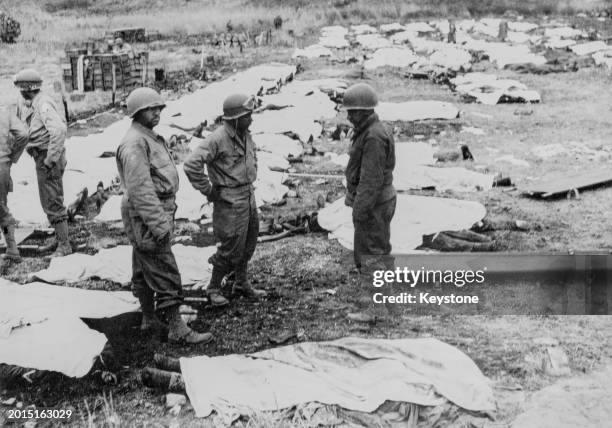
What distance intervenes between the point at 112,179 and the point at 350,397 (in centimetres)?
504

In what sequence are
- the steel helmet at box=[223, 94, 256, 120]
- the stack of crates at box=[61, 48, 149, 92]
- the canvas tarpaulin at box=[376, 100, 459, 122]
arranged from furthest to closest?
the stack of crates at box=[61, 48, 149, 92] < the canvas tarpaulin at box=[376, 100, 459, 122] < the steel helmet at box=[223, 94, 256, 120]

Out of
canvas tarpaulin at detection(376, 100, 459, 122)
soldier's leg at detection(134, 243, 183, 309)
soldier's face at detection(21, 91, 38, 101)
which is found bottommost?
canvas tarpaulin at detection(376, 100, 459, 122)

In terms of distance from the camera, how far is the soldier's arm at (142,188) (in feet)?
13.3

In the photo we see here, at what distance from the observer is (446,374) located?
12.5 feet

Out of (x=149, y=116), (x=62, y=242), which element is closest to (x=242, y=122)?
(x=149, y=116)

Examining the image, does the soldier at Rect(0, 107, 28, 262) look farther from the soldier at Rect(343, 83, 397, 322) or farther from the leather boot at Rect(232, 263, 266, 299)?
the soldier at Rect(343, 83, 397, 322)

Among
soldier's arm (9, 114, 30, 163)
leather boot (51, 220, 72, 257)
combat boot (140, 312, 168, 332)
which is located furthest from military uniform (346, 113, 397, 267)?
soldier's arm (9, 114, 30, 163)

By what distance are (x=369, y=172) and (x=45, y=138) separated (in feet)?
9.27

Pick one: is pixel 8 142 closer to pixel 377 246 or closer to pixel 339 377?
pixel 377 246

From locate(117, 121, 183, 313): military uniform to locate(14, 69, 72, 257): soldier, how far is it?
1649 mm

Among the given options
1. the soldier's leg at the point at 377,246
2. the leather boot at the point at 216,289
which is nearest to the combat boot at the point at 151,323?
the leather boot at the point at 216,289

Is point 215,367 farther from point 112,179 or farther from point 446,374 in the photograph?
point 112,179

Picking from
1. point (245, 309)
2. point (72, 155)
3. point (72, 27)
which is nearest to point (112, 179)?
point (72, 155)

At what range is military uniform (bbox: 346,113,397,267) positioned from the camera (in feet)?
A: 14.7
